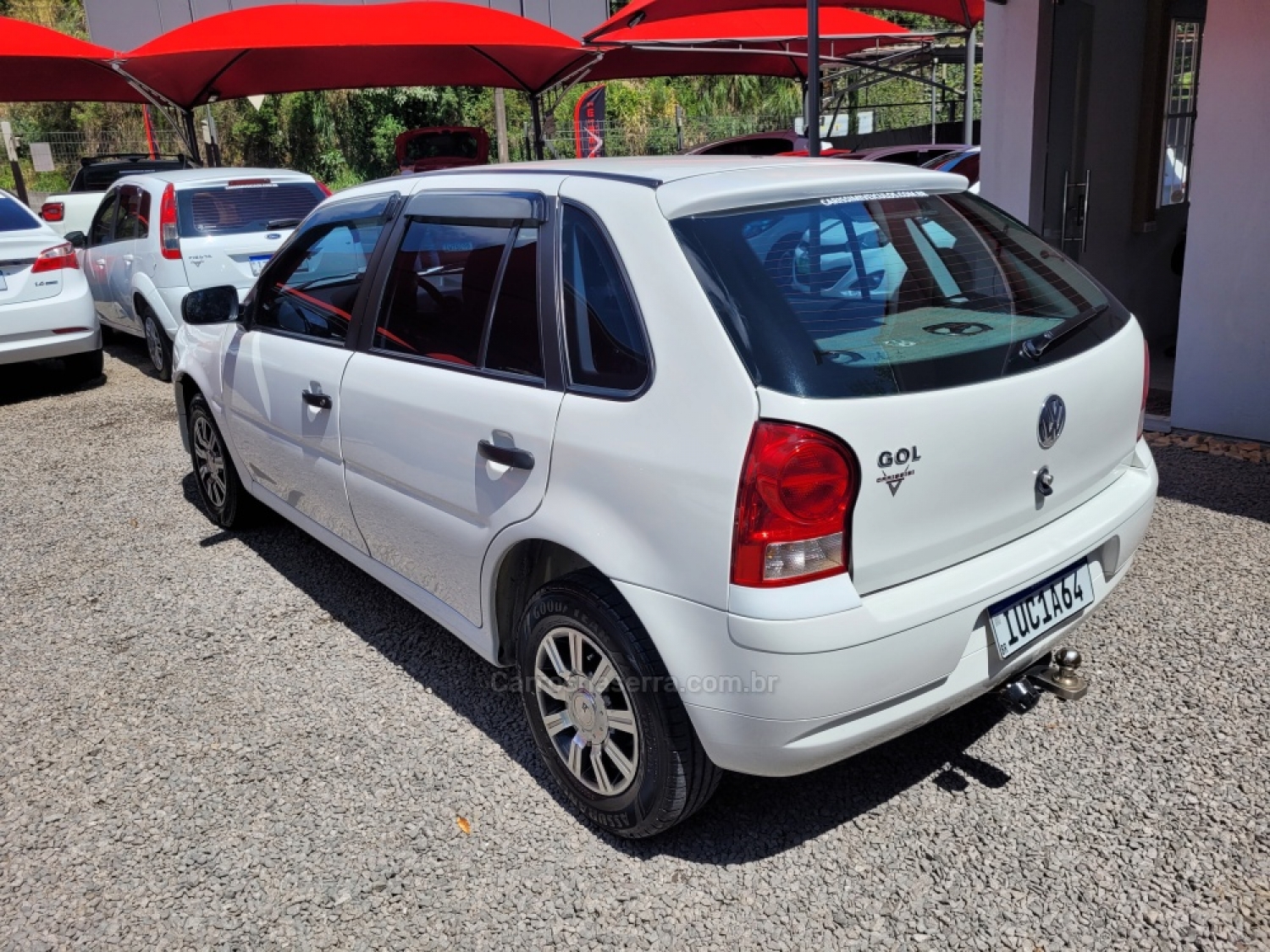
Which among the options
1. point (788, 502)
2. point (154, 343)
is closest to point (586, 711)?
point (788, 502)

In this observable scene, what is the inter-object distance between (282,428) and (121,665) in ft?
3.43

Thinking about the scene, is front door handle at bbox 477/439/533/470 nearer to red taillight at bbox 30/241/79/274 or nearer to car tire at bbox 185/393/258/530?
car tire at bbox 185/393/258/530

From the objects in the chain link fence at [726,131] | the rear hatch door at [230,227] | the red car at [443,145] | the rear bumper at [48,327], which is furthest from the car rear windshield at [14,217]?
the chain link fence at [726,131]

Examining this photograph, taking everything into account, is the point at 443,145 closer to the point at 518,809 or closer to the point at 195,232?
the point at 195,232

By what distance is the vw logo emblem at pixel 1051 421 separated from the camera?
2570 millimetres

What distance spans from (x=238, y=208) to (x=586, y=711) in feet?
22.6

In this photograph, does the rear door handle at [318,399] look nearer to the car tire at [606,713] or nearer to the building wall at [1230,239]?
the car tire at [606,713]

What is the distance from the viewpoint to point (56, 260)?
8188mm

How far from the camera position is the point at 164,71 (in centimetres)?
1409

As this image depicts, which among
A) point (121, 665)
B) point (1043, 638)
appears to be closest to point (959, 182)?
point (1043, 638)

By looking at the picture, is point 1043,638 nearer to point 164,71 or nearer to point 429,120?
point 164,71

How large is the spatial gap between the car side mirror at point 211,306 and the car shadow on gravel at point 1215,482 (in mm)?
4318

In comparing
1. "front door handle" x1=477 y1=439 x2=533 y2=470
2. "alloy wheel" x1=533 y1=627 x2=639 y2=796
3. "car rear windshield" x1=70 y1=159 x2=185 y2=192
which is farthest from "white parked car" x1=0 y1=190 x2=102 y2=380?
"alloy wheel" x1=533 y1=627 x2=639 y2=796

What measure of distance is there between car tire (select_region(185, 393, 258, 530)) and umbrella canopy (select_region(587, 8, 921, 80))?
29.4ft
